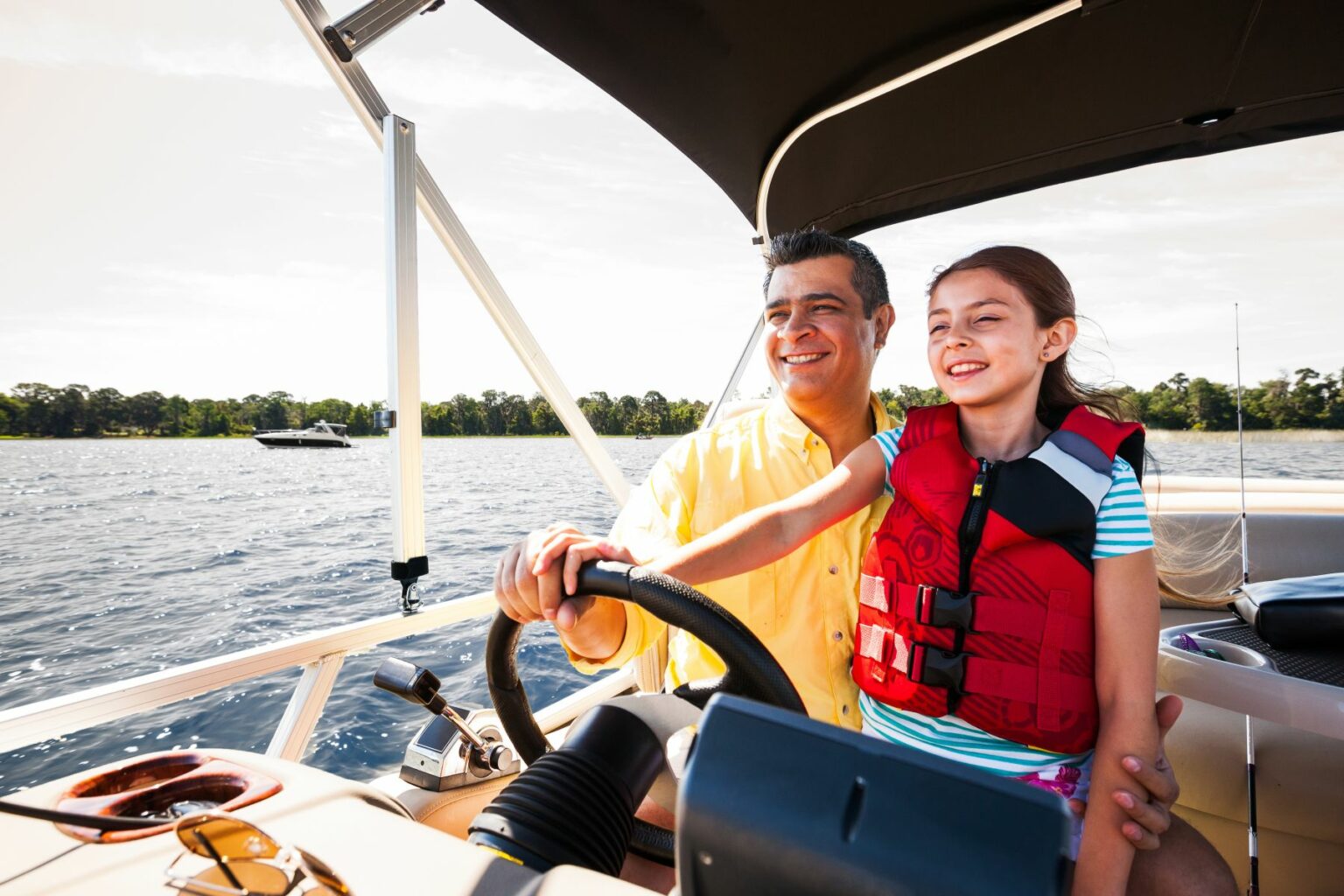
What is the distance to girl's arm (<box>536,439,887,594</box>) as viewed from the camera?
3.61ft

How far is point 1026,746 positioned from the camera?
1049 millimetres

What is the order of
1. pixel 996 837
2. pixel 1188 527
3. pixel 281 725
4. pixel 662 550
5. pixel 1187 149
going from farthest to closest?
1. pixel 1188 527
2. pixel 1187 149
3. pixel 281 725
4. pixel 662 550
5. pixel 996 837

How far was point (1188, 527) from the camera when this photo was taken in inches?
90.0

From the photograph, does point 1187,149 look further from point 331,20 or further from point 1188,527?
point 331,20

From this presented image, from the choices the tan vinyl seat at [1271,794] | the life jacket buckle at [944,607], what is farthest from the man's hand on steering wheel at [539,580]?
the tan vinyl seat at [1271,794]

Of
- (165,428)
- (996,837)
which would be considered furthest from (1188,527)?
(165,428)

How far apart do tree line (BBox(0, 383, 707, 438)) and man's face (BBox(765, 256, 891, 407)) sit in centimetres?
103

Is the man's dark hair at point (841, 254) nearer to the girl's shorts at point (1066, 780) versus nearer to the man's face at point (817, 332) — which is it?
the man's face at point (817, 332)

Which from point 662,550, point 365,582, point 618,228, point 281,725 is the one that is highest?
point 618,228

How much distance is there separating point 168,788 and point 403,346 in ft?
4.37

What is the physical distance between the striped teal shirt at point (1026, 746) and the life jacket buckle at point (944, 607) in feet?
0.51

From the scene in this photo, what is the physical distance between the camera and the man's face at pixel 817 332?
5.21 feet

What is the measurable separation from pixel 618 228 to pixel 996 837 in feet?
59.2

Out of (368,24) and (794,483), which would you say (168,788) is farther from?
(368,24)
